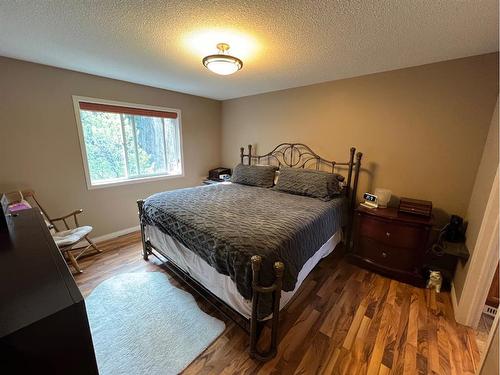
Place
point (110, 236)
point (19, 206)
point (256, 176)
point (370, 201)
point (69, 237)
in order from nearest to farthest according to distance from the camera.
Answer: point (19, 206) → point (69, 237) → point (370, 201) → point (110, 236) → point (256, 176)

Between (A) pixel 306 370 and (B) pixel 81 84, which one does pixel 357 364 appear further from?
(B) pixel 81 84

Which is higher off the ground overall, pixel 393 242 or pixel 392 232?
pixel 392 232

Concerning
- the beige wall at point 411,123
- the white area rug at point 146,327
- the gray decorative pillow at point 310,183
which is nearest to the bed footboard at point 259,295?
the white area rug at point 146,327

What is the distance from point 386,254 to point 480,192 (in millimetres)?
974

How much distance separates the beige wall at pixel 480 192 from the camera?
1.66m

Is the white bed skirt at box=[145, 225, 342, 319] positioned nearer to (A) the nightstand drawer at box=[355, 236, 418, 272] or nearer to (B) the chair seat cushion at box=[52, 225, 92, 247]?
(A) the nightstand drawer at box=[355, 236, 418, 272]

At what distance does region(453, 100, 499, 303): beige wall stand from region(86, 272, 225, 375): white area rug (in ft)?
7.13

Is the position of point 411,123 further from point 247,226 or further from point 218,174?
point 218,174

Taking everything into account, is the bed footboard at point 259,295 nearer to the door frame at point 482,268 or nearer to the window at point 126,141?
the door frame at point 482,268

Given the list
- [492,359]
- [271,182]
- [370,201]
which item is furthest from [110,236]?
[492,359]

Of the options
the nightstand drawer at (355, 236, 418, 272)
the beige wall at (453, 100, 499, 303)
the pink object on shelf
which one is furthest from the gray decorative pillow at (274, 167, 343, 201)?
the pink object on shelf

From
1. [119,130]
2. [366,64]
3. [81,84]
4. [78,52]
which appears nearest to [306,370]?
[366,64]

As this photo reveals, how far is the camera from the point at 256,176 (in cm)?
324

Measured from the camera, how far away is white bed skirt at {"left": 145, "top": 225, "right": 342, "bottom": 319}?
1510mm
